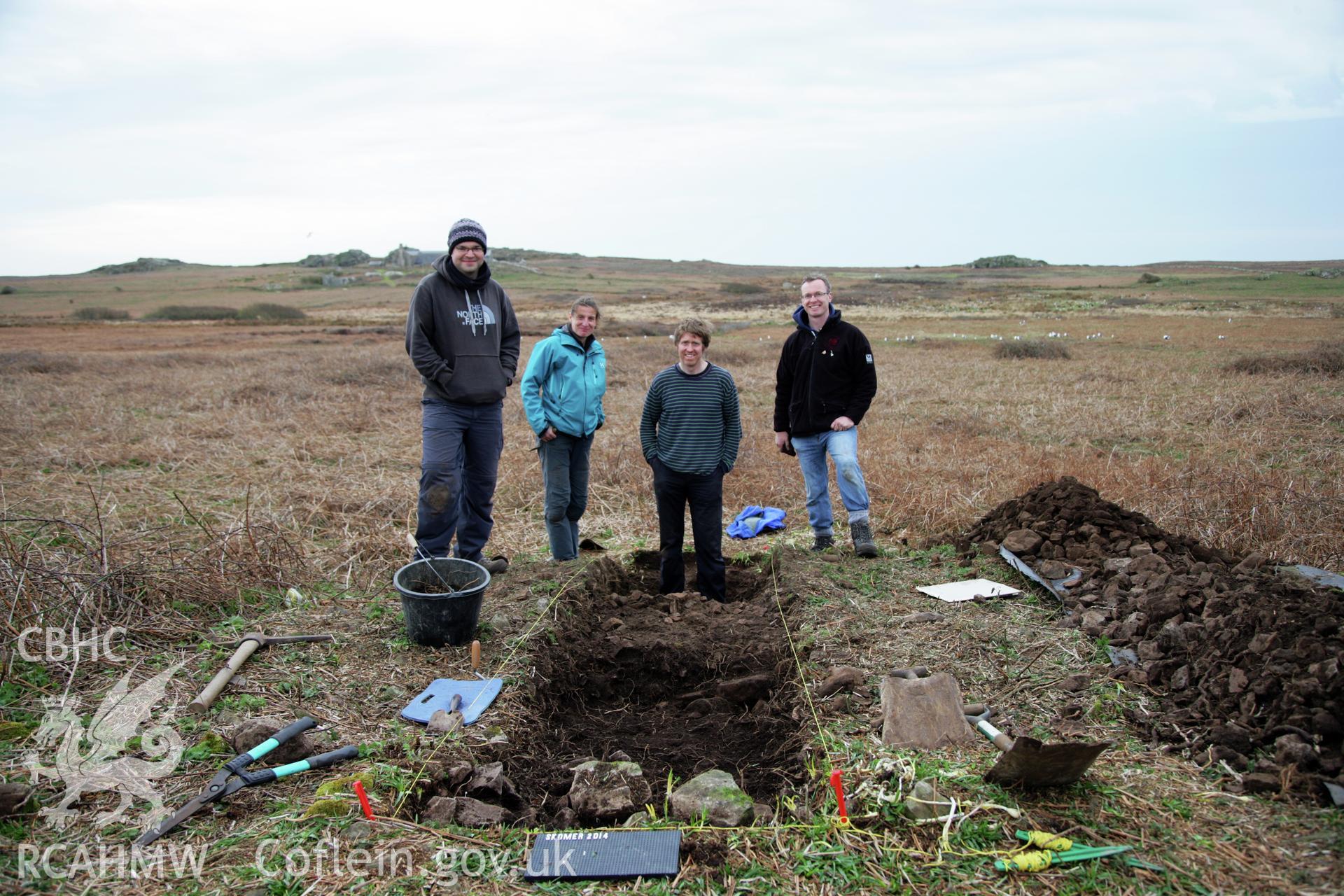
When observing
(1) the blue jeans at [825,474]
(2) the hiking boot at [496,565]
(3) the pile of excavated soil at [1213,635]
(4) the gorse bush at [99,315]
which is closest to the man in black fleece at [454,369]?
(2) the hiking boot at [496,565]

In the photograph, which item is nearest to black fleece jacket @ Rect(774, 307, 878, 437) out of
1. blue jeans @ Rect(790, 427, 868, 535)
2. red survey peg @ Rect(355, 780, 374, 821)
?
blue jeans @ Rect(790, 427, 868, 535)

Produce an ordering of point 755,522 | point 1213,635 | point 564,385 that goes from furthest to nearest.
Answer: point 755,522
point 564,385
point 1213,635

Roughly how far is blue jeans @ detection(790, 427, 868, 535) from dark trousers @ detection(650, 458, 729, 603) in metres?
0.82

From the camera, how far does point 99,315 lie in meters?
45.7

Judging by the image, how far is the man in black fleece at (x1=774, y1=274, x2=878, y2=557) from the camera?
19.1 ft

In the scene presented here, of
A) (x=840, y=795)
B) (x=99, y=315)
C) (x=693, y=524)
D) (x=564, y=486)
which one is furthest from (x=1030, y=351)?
(x=99, y=315)

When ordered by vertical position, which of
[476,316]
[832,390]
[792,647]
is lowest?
[792,647]

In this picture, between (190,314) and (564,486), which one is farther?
(190,314)

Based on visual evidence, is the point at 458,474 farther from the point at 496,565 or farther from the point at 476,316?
the point at 476,316

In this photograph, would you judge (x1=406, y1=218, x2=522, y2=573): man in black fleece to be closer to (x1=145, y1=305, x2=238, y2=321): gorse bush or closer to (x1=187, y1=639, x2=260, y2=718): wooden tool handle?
(x1=187, y1=639, x2=260, y2=718): wooden tool handle

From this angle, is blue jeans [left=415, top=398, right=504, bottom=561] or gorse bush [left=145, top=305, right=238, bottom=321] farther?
gorse bush [left=145, top=305, right=238, bottom=321]

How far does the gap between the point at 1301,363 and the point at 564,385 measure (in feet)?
47.8

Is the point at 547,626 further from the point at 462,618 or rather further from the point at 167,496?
the point at 167,496

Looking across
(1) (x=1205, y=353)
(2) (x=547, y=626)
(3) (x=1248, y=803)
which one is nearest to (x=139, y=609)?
(2) (x=547, y=626)
